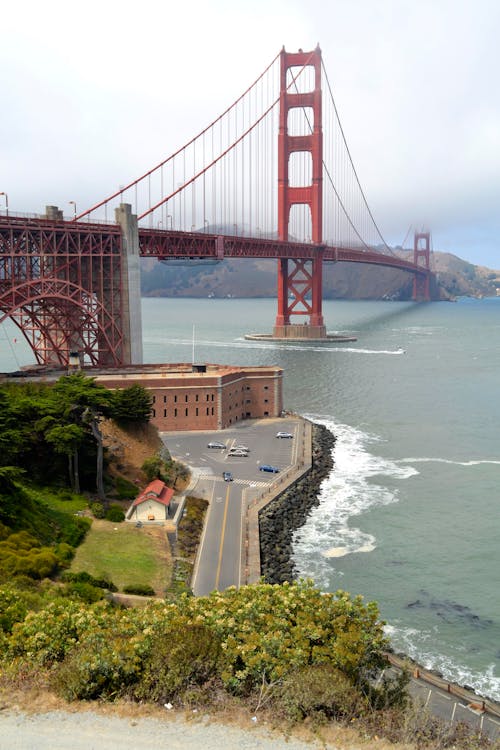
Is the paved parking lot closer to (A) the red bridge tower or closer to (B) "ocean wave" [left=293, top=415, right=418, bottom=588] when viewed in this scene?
(B) "ocean wave" [left=293, top=415, right=418, bottom=588]

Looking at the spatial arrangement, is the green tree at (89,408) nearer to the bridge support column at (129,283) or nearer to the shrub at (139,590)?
the shrub at (139,590)

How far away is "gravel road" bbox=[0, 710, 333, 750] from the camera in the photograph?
11.9 m

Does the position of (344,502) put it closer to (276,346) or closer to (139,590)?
(139,590)

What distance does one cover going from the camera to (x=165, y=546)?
2831 cm

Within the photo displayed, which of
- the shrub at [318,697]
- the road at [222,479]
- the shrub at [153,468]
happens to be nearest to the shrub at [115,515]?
the road at [222,479]

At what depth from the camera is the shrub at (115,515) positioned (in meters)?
30.1

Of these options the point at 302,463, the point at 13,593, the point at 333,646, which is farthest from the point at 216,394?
the point at 333,646

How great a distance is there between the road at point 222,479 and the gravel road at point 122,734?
476 inches

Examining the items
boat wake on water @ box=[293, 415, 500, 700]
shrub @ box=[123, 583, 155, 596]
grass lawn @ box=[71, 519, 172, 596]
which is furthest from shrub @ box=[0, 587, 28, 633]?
boat wake on water @ box=[293, 415, 500, 700]

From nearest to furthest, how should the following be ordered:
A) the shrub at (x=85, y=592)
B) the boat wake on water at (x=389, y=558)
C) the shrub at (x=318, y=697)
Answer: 1. the shrub at (x=318, y=697)
2. the shrub at (x=85, y=592)
3. the boat wake on water at (x=389, y=558)

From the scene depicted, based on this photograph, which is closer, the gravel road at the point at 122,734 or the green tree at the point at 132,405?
the gravel road at the point at 122,734

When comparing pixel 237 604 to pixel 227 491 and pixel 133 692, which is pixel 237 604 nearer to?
pixel 133 692

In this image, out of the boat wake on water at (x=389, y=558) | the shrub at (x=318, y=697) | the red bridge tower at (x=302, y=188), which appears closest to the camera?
the shrub at (x=318, y=697)

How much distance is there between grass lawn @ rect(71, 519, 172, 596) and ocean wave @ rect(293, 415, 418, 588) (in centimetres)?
539
